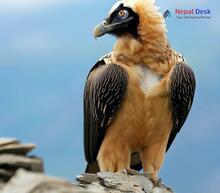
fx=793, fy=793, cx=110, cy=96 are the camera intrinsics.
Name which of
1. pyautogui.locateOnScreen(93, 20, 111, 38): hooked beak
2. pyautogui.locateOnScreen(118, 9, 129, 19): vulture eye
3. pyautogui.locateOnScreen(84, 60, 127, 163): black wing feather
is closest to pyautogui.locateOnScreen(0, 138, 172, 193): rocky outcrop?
pyautogui.locateOnScreen(84, 60, 127, 163): black wing feather

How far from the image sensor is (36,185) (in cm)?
328

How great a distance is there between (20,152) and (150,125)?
3622mm

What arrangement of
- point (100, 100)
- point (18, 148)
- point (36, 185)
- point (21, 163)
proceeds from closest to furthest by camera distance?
point (36, 185)
point (21, 163)
point (18, 148)
point (100, 100)

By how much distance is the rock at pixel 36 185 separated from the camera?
3.26 metres

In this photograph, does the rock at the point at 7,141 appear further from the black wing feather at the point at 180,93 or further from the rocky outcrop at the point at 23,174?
the black wing feather at the point at 180,93

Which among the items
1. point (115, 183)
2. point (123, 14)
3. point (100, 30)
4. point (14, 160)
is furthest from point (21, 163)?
point (123, 14)

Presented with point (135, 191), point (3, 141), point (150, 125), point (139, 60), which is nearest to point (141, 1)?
point (139, 60)

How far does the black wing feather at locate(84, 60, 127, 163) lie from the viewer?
737 centimetres

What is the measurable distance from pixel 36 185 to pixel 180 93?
4.42 m

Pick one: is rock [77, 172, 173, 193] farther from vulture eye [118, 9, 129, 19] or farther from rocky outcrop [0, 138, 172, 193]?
rocky outcrop [0, 138, 172, 193]

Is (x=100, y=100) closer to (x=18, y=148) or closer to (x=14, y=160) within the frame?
(x=18, y=148)

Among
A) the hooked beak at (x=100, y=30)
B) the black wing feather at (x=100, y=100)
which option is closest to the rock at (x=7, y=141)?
the black wing feather at (x=100, y=100)

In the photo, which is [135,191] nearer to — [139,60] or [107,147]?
[107,147]

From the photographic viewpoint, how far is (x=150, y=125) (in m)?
7.39
